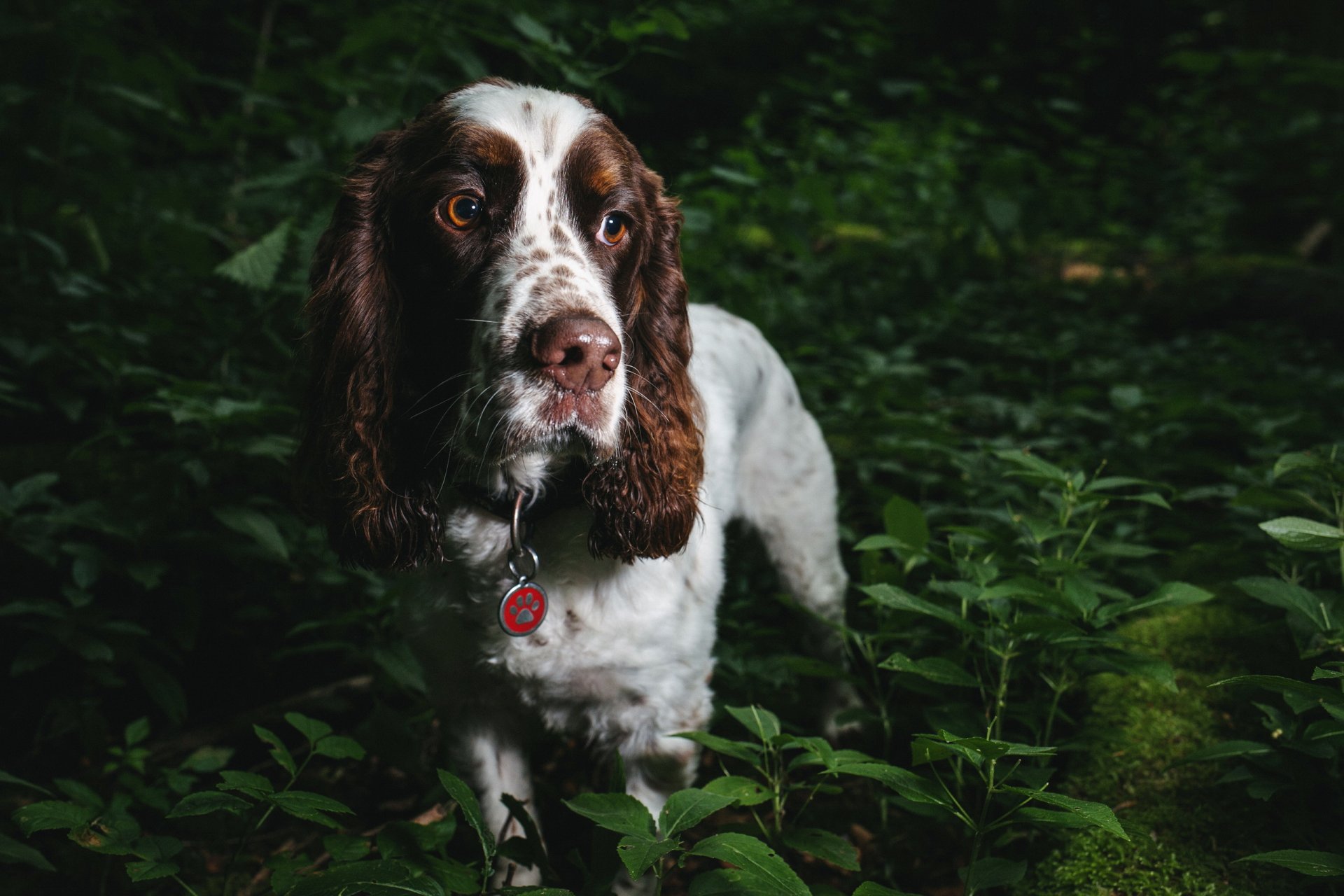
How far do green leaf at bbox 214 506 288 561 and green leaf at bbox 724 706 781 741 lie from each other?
1.38m

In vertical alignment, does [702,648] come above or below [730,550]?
above

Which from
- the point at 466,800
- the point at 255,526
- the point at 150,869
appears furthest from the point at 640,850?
the point at 255,526

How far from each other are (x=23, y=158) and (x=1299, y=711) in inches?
194

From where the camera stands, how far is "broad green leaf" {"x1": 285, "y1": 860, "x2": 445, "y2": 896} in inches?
51.1

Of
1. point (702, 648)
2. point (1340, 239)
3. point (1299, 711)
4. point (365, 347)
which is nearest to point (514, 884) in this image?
point (702, 648)

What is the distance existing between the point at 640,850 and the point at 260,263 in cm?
245

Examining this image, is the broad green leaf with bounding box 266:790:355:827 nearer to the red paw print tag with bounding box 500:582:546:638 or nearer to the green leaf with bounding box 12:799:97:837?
the green leaf with bounding box 12:799:97:837

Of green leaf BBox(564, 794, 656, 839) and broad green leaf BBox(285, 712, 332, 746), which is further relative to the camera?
broad green leaf BBox(285, 712, 332, 746)

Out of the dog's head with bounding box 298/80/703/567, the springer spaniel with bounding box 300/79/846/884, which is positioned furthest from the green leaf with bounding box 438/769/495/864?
the dog's head with bounding box 298/80/703/567

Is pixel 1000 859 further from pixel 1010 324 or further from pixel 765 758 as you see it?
pixel 1010 324

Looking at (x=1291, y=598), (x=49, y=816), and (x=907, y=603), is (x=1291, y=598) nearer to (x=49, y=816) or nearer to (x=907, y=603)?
(x=907, y=603)

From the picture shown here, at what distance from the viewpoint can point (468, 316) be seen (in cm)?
188

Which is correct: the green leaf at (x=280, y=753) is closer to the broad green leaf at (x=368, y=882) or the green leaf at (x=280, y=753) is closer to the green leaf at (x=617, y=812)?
the broad green leaf at (x=368, y=882)

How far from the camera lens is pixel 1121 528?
8.41 feet
